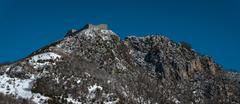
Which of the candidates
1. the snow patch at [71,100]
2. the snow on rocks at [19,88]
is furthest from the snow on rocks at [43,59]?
the snow patch at [71,100]

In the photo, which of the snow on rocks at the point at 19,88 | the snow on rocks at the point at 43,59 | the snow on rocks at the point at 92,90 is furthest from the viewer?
the snow on rocks at the point at 43,59

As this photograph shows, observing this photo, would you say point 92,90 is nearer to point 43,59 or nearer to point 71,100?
point 71,100

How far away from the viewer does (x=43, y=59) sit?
18200 cm

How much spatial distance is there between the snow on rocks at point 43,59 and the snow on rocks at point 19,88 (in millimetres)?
11544

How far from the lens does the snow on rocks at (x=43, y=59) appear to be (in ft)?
580

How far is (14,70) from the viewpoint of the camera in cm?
16988

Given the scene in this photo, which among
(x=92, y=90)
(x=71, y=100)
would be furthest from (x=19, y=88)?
(x=92, y=90)

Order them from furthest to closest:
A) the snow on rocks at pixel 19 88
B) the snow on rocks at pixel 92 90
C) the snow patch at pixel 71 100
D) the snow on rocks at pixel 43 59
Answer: the snow on rocks at pixel 43 59
the snow on rocks at pixel 92 90
the snow patch at pixel 71 100
the snow on rocks at pixel 19 88

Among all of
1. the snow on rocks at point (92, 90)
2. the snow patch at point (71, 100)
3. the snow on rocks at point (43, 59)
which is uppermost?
the snow on rocks at point (43, 59)

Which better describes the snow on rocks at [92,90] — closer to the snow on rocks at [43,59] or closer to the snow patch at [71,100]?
the snow patch at [71,100]

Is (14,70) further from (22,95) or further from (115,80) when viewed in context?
(115,80)

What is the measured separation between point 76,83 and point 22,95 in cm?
2367

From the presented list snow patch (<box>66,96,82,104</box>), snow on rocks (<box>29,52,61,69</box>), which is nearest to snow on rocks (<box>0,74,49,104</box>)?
snow patch (<box>66,96,82,104</box>)

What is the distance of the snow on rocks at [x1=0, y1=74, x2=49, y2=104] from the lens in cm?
15325
